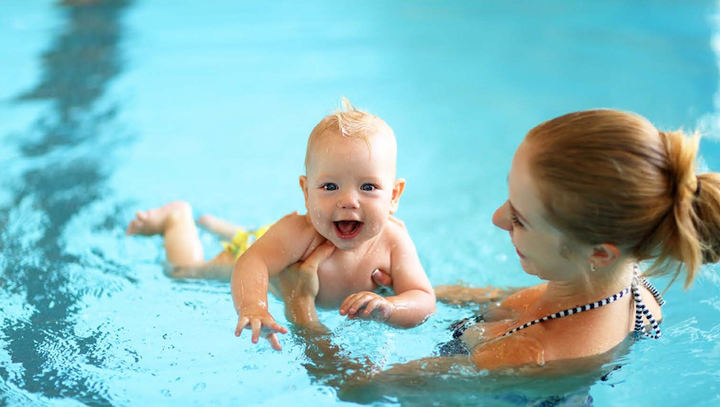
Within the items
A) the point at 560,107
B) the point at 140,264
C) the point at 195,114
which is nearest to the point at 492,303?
the point at 140,264

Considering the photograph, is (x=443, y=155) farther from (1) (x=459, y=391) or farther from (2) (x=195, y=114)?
(1) (x=459, y=391)

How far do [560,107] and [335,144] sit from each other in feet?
9.39

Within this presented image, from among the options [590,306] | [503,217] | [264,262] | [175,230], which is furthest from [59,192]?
[590,306]

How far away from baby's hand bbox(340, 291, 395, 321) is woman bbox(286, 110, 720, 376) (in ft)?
0.57

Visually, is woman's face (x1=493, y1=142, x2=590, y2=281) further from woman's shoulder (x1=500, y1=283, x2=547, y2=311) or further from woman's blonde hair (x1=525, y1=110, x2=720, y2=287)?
woman's shoulder (x1=500, y1=283, x2=547, y2=311)

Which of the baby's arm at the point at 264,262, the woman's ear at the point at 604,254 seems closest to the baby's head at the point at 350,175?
the baby's arm at the point at 264,262

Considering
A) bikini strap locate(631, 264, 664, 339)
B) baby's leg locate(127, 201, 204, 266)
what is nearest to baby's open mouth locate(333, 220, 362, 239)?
bikini strap locate(631, 264, 664, 339)

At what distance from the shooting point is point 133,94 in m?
5.02

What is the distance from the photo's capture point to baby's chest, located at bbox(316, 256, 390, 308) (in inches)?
95.3

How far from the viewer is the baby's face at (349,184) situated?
2205mm

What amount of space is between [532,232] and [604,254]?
0.17 meters

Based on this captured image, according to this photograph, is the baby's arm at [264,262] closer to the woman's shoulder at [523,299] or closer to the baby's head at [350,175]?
the baby's head at [350,175]

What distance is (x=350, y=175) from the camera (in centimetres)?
221

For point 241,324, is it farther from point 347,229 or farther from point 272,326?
point 347,229
